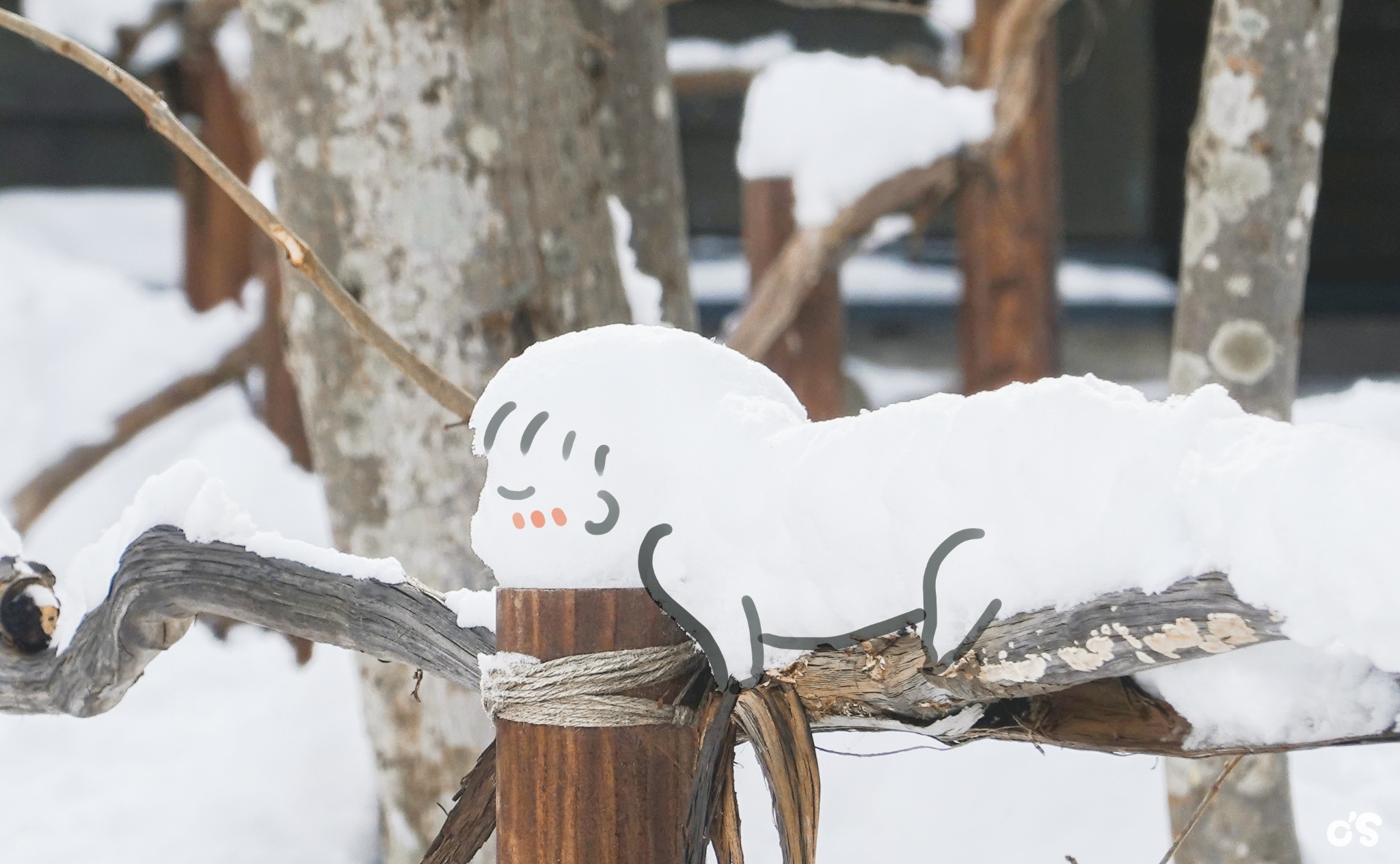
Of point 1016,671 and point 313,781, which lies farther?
point 313,781

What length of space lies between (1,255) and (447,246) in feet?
10.5

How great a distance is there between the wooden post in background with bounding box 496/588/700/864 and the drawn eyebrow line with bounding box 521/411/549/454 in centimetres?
10

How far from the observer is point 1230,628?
67 cm

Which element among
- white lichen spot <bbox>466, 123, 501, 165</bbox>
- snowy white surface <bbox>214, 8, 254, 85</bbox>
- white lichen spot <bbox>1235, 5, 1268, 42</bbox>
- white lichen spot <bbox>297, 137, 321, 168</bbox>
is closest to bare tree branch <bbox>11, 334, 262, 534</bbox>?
snowy white surface <bbox>214, 8, 254, 85</bbox>

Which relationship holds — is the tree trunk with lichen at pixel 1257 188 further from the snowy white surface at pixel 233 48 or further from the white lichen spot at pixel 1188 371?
the snowy white surface at pixel 233 48

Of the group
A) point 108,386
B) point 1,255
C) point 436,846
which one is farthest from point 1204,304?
point 1,255

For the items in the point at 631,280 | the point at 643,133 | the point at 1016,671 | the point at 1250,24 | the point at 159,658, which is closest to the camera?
the point at 1016,671

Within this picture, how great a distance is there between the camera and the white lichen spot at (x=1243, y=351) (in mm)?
1671

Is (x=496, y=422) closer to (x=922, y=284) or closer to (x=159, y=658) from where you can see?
(x=159, y=658)

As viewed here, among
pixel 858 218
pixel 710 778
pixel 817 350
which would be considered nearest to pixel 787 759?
pixel 710 778

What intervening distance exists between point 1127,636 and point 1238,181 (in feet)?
3.75

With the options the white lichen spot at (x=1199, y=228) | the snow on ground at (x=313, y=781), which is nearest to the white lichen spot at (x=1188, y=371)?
the white lichen spot at (x=1199, y=228)

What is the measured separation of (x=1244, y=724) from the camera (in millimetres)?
760

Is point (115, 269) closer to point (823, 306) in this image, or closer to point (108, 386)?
point (108, 386)
